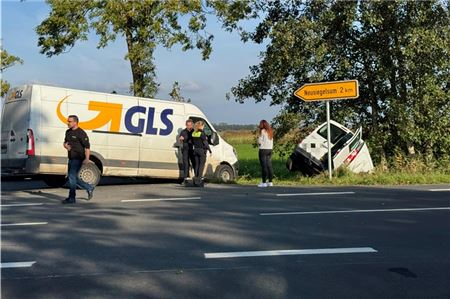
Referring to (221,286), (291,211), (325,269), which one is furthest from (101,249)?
(291,211)

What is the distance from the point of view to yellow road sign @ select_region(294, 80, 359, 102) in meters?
15.2

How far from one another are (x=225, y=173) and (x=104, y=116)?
394cm

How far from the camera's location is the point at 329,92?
50.6ft

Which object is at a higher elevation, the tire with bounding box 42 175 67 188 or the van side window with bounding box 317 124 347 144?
the van side window with bounding box 317 124 347 144

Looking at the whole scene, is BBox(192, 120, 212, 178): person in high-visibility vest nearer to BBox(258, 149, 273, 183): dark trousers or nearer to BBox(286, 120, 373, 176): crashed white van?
BBox(258, 149, 273, 183): dark trousers

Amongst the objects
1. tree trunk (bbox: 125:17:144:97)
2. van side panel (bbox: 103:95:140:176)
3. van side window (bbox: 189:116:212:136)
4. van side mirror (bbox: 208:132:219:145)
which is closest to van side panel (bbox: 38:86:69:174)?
van side panel (bbox: 103:95:140:176)

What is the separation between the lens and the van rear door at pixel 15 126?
42.4 feet

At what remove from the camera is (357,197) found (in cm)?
1091

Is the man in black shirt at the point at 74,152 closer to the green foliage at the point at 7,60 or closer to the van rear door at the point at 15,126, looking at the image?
the van rear door at the point at 15,126

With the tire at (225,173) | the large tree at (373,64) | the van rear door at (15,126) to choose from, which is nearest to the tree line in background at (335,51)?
the large tree at (373,64)

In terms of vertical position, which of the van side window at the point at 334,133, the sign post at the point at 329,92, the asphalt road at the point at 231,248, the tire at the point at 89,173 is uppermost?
the sign post at the point at 329,92

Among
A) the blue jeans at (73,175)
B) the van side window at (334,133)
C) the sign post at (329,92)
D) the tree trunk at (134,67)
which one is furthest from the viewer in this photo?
the tree trunk at (134,67)

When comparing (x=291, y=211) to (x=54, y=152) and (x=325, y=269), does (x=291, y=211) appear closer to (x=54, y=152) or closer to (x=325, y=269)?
(x=325, y=269)

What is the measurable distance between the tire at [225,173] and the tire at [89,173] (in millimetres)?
3607
